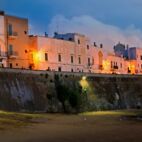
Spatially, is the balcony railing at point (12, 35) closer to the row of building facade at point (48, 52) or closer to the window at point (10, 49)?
the row of building facade at point (48, 52)

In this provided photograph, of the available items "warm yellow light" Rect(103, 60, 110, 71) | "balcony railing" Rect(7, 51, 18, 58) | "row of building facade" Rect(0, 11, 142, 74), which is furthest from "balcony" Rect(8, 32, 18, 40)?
"warm yellow light" Rect(103, 60, 110, 71)

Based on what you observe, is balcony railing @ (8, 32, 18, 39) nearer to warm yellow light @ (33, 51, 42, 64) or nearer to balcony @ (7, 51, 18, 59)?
balcony @ (7, 51, 18, 59)

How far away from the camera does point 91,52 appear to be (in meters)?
113

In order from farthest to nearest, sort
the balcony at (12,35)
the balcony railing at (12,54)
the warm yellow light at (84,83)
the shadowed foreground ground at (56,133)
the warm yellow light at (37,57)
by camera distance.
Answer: the warm yellow light at (37,57) → the balcony at (12,35) → the balcony railing at (12,54) → the warm yellow light at (84,83) → the shadowed foreground ground at (56,133)

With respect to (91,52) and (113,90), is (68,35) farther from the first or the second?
(113,90)

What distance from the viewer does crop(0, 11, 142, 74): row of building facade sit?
83.2 metres

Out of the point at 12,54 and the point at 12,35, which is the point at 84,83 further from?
the point at 12,35

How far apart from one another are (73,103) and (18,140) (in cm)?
3856

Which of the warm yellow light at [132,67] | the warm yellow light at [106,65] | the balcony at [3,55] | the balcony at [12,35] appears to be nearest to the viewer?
the balcony at [3,55]

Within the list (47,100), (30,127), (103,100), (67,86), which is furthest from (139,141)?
(103,100)

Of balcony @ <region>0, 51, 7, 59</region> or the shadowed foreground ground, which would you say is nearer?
the shadowed foreground ground

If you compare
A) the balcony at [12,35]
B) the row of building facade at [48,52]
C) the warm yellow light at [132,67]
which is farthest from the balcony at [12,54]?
the warm yellow light at [132,67]

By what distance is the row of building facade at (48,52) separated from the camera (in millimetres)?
83250

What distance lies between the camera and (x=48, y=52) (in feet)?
311
